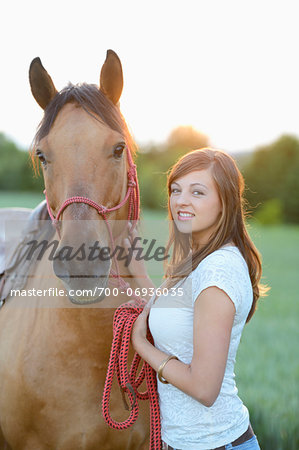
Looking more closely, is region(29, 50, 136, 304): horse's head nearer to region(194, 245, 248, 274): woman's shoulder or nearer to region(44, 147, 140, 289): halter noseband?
region(44, 147, 140, 289): halter noseband

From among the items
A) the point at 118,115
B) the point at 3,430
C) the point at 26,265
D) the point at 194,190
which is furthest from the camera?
the point at 26,265

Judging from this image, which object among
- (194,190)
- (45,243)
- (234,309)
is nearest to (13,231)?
(45,243)

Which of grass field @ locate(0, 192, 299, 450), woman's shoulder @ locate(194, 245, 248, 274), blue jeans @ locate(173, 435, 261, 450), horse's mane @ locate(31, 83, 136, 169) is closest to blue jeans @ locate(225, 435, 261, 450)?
blue jeans @ locate(173, 435, 261, 450)

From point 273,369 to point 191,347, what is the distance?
4380 mm

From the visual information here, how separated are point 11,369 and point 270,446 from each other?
7.50ft

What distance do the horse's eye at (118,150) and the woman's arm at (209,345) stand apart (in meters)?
0.88

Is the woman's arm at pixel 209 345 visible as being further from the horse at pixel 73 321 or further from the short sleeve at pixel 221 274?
the horse at pixel 73 321

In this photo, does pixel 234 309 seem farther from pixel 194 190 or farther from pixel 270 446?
pixel 270 446

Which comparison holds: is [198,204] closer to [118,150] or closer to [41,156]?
[118,150]

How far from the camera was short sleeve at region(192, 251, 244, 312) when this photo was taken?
1473mm

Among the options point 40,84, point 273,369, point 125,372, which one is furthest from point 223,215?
point 273,369

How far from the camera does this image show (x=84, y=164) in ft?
6.15

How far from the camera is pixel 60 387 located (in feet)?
6.75

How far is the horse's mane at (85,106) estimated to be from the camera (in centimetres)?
203
